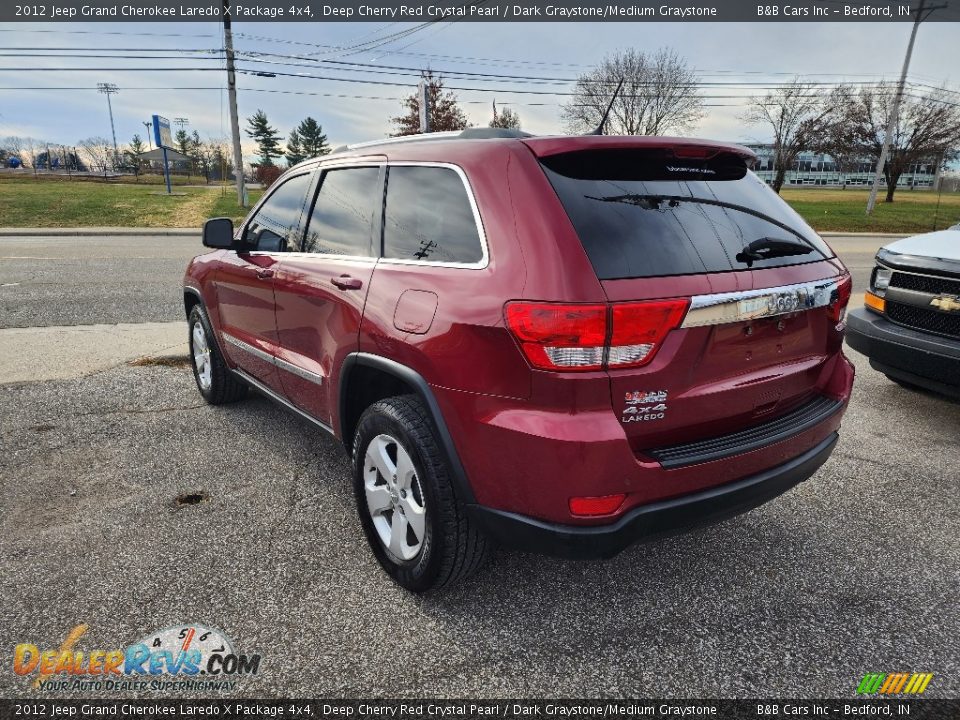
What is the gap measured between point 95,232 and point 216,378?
17.9 m

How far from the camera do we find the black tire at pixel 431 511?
2.21 meters

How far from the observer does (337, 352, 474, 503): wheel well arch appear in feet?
7.00

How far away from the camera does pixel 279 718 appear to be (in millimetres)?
1938

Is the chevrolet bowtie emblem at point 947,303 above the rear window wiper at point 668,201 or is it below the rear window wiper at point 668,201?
below

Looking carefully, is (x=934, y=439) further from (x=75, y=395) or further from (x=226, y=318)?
(x=75, y=395)

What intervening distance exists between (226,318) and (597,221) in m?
2.83

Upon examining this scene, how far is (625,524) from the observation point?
197cm

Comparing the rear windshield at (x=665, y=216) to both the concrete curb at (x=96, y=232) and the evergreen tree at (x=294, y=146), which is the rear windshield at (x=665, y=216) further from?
the evergreen tree at (x=294, y=146)

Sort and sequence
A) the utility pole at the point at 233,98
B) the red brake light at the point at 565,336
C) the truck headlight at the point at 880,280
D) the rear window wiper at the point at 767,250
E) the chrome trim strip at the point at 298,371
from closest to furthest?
1. the red brake light at the point at 565,336
2. the rear window wiper at the point at 767,250
3. the chrome trim strip at the point at 298,371
4. the truck headlight at the point at 880,280
5. the utility pole at the point at 233,98

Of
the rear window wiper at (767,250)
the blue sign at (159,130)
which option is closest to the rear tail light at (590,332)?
the rear window wiper at (767,250)

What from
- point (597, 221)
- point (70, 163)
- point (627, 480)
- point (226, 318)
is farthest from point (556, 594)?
point (70, 163)

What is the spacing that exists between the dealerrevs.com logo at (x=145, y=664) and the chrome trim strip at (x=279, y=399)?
3.41 ft

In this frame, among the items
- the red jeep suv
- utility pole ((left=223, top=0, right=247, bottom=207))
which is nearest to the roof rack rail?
the red jeep suv

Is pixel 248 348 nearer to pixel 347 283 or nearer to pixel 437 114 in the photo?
pixel 347 283
